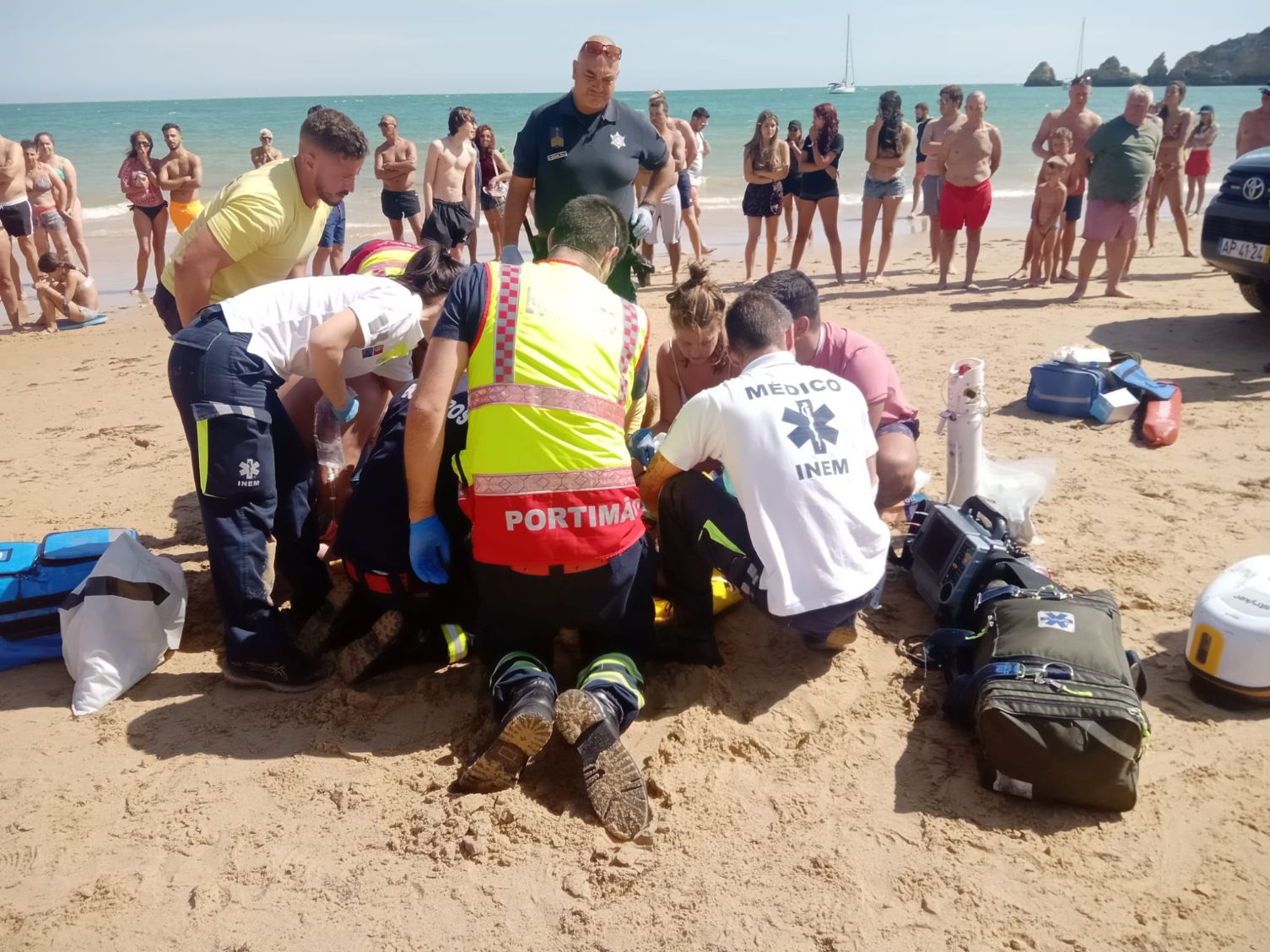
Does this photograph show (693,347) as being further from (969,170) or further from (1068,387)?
(969,170)

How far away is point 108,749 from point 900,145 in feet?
30.4

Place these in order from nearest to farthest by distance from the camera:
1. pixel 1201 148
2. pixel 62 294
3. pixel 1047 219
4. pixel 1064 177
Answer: pixel 1064 177 → pixel 1047 219 → pixel 62 294 → pixel 1201 148

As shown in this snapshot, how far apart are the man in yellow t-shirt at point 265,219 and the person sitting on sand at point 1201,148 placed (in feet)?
40.7

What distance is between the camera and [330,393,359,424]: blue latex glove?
136 inches

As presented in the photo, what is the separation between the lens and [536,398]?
2.77 m

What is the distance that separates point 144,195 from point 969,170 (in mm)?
8383

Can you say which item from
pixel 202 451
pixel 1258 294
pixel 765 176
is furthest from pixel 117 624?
pixel 765 176

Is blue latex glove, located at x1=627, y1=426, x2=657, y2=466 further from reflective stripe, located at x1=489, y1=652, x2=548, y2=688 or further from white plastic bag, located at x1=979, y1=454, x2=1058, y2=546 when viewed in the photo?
white plastic bag, located at x1=979, y1=454, x2=1058, y2=546

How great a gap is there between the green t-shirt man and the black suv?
119 centimetres

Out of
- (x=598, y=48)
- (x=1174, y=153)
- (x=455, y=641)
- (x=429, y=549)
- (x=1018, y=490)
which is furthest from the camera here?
(x=1174, y=153)

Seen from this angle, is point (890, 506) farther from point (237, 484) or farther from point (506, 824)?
point (237, 484)

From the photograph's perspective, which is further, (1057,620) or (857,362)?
(857,362)

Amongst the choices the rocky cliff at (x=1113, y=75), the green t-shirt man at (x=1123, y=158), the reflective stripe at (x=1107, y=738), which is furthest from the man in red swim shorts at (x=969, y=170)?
the rocky cliff at (x=1113, y=75)

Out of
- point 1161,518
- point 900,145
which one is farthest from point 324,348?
point 900,145
